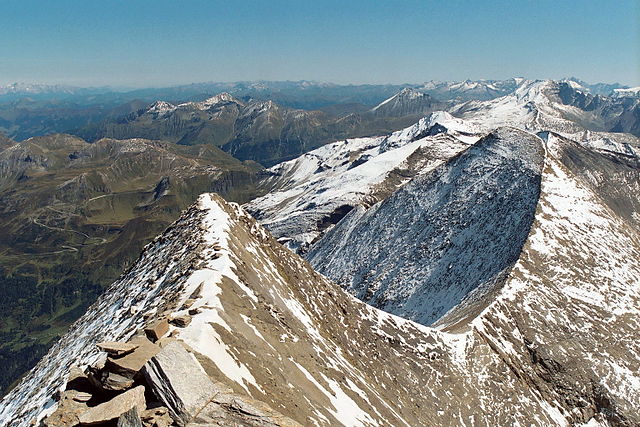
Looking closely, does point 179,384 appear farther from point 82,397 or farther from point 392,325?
point 392,325

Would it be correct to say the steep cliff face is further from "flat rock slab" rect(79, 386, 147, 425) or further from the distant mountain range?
"flat rock slab" rect(79, 386, 147, 425)

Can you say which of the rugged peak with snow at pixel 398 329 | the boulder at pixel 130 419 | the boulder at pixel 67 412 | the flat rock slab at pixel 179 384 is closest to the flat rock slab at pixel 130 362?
the rugged peak with snow at pixel 398 329

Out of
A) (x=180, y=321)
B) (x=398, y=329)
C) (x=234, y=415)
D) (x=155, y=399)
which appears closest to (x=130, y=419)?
(x=155, y=399)

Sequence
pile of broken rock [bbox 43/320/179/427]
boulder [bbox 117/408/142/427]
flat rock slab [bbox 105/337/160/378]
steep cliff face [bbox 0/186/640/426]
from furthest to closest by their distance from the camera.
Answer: steep cliff face [bbox 0/186/640/426] < flat rock slab [bbox 105/337/160/378] < pile of broken rock [bbox 43/320/179/427] < boulder [bbox 117/408/142/427]

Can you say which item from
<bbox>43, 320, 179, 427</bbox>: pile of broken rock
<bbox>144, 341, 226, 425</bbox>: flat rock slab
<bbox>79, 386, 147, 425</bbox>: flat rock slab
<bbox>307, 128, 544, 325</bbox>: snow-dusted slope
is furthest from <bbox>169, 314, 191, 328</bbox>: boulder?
<bbox>307, 128, 544, 325</bbox>: snow-dusted slope

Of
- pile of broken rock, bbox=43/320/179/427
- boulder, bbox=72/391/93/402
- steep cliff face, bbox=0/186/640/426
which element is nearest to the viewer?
pile of broken rock, bbox=43/320/179/427

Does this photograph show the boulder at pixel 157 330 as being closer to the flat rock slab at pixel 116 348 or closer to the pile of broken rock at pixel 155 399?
the flat rock slab at pixel 116 348

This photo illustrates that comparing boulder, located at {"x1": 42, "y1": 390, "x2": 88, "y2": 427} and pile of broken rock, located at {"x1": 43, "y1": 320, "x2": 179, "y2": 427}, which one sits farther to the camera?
boulder, located at {"x1": 42, "y1": 390, "x2": 88, "y2": 427}

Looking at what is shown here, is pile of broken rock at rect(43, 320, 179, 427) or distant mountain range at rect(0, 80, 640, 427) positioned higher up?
pile of broken rock at rect(43, 320, 179, 427)
